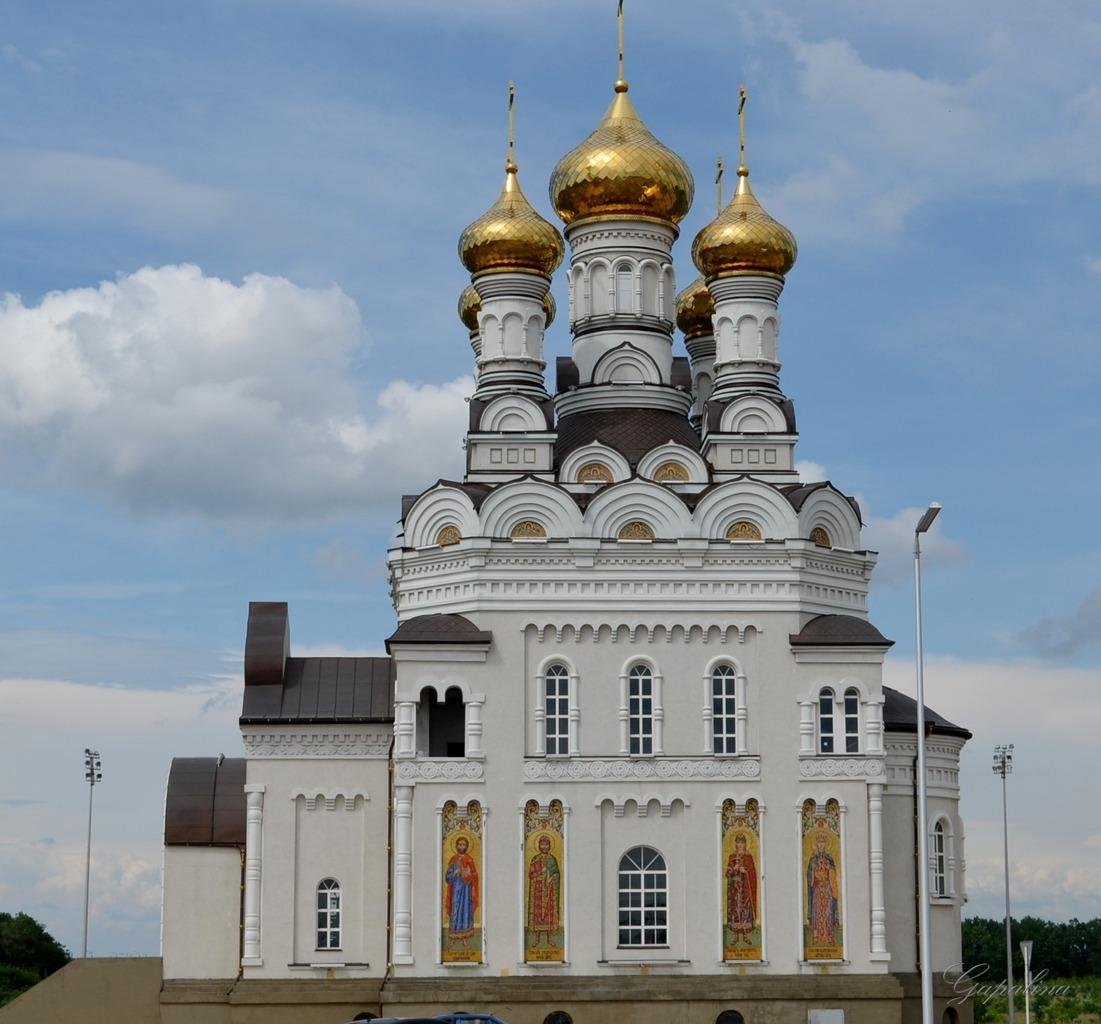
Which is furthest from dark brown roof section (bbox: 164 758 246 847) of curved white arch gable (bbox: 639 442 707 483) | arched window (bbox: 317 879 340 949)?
curved white arch gable (bbox: 639 442 707 483)

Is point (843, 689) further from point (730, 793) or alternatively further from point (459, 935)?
point (459, 935)

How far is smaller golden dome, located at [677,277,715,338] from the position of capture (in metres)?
36.9

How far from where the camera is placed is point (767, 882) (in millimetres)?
29469

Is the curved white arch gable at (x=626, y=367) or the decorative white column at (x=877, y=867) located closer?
the decorative white column at (x=877, y=867)

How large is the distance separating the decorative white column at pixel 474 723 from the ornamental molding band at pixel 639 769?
747 mm

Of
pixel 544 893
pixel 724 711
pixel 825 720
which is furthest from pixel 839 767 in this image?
pixel 544 893

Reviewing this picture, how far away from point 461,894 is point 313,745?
11.0 feet

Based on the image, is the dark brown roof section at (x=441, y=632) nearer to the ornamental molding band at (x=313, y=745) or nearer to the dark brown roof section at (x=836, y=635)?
the ornamental molding band at (x=313, y=745)

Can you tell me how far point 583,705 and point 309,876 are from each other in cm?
474

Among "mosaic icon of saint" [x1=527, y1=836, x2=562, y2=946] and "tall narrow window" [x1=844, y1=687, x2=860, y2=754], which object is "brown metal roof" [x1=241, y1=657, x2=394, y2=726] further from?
"tall narrow window" [x1=844, y1=687, x2=860, y2=754]

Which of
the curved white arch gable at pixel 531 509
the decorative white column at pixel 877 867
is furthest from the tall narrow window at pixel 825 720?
the curved white arch gable at pixel 531 509

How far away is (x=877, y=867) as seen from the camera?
29.5m

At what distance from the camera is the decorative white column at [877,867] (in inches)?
1153

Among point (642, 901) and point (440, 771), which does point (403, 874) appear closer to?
point (440, 771)
